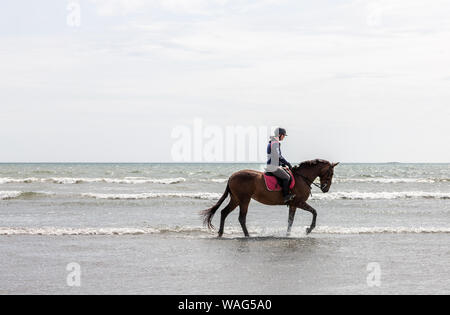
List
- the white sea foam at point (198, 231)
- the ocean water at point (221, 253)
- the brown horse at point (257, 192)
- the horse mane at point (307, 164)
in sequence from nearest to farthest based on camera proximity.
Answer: the ocean water at point (221, 253), the brown horse at point (257, 192), the white sea foam at point (198, 231), the horse mane at point (307, 164)

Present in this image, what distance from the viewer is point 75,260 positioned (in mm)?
10203

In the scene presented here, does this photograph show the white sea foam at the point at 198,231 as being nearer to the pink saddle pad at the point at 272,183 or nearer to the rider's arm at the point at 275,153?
the pink saddle pad at the point at 272,183

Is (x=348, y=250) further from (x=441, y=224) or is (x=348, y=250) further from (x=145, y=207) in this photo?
(x=145, y=207)

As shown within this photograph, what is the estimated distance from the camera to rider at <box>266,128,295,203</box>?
13188 mm

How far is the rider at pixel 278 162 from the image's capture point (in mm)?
13188

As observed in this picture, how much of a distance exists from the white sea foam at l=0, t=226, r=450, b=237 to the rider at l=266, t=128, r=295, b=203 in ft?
3.95

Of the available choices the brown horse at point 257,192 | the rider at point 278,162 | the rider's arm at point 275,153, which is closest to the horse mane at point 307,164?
the brown horse at point 257,192

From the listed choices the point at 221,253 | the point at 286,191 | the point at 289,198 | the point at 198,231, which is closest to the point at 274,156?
the point at 286,191

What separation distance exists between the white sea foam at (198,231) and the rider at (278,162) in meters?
1.20

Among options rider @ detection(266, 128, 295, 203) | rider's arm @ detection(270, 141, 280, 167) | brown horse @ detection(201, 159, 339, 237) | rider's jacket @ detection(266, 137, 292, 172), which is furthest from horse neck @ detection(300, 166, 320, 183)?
rider's arm @ detection(270, 141, 280, 167)

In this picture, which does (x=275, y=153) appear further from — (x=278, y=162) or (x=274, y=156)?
(x=278, y=162)

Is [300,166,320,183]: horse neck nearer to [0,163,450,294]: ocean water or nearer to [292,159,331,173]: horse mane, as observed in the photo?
[292,159,331,173]: horse mane
